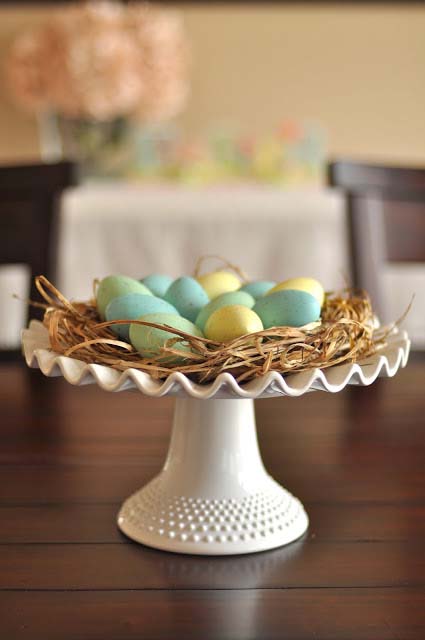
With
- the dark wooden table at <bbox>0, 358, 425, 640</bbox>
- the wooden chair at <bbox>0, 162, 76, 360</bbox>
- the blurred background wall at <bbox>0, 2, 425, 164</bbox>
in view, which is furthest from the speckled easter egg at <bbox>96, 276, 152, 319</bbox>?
the blurred background wall at <bbox>0, 2, 425, 164</bbox>

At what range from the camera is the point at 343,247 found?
2.02 m

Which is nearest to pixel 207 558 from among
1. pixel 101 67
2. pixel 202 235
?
pixel 202 235

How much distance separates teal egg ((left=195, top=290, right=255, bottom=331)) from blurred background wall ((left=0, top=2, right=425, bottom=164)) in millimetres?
3904

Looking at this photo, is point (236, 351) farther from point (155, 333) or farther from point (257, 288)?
point (257, 288)

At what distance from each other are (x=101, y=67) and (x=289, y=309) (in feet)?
9.83

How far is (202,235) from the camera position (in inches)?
78.9

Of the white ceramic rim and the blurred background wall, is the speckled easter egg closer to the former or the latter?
the white ceramic rim

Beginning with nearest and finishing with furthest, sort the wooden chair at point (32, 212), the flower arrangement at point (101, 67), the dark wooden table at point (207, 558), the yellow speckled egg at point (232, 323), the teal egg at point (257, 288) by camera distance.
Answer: the dark wooden table at point (207, 558), the yellow speckled egg at point (232, 323), the teal egg at point (257, 288), the wooden chair at point (32, 212), the flower arrangement at point (101, 67)

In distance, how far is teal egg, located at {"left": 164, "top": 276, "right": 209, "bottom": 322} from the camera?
1.93 feet

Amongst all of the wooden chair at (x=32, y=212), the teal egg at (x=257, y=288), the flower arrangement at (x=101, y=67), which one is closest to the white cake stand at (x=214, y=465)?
the teal egg at (x=257, y=288)

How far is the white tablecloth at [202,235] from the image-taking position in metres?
2.00

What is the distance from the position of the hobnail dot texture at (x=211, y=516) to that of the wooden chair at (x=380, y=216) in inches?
28.7

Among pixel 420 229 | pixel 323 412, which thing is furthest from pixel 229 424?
pixel 420 229

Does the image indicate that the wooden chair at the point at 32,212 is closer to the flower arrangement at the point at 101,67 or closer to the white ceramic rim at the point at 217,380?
the white ceramic rim at the point at 217,380
